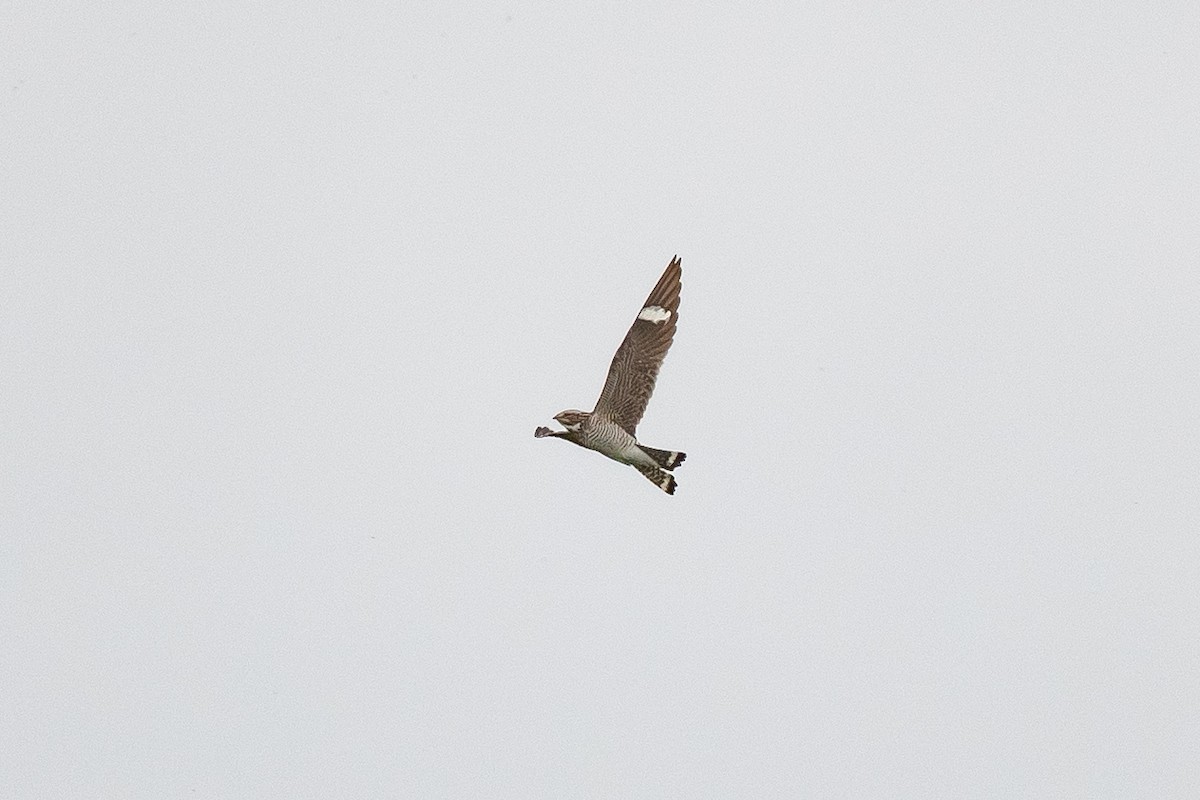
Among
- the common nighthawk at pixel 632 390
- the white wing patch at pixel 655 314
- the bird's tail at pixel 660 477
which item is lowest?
the bird's tail at pixel 660 477

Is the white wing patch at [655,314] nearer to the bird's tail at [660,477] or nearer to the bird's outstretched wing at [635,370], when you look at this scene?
the bird's outstretched wing at [635,370]

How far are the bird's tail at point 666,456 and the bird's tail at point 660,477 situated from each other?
234 mm

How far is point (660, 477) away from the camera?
26.8 meters

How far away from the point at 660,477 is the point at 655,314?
2.18 metres

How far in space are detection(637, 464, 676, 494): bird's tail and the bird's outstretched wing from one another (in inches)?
31.1

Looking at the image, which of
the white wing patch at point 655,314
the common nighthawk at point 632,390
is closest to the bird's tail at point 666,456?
the common nighthawk at point 632,390

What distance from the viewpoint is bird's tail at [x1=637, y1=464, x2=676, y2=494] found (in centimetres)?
2675

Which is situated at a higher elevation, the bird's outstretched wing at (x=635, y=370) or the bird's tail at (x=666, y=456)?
the bird's outstretched wing at (x=635, y=370)

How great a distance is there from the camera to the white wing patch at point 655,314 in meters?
26.2

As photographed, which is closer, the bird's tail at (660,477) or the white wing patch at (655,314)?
the white wing patch at (655,314)

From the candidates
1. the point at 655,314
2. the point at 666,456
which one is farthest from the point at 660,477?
the point at 655,314

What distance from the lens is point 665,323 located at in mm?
26250

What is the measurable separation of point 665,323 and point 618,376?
0.92m

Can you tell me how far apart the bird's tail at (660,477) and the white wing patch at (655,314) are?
1.93m
